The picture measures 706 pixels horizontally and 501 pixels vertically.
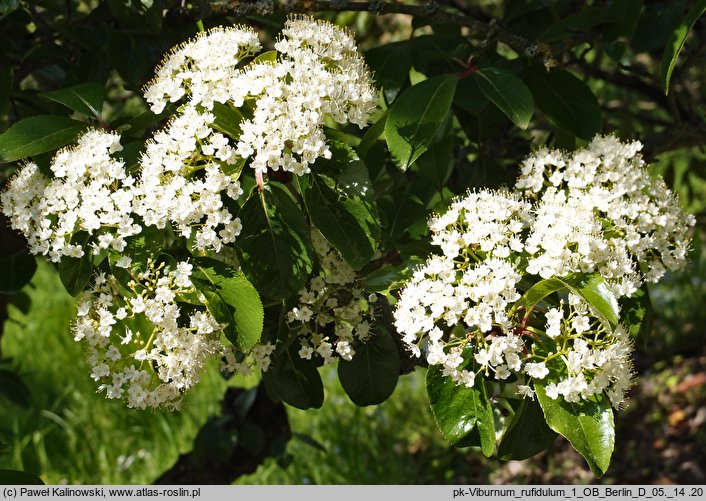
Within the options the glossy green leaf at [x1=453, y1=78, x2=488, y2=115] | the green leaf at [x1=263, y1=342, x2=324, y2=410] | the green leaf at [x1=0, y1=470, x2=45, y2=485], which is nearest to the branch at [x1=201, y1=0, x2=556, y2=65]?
the glossy green leaf at [x1=453, y1=78, x2=488, y2=115]

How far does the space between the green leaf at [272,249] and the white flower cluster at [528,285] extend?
0.18 meters

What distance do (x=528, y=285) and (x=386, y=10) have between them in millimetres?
728

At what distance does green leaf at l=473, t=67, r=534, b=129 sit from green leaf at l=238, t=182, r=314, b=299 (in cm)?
45

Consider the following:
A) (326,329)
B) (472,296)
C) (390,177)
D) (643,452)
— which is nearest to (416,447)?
(643,452)

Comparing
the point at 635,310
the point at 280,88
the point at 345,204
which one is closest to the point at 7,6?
the point at 280,88

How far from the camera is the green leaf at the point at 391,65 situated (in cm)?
173

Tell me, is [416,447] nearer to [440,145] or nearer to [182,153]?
[440,145]

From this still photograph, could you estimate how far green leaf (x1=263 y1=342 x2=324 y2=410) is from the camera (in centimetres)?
156

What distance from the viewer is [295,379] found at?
61.8 inches

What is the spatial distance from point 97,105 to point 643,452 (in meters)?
3.32

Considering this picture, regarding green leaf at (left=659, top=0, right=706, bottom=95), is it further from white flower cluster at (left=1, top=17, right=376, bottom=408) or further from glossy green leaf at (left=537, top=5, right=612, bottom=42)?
white flower cluster at (left=1, top=17, right=376, bottom=408)

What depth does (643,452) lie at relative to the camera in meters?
3.95

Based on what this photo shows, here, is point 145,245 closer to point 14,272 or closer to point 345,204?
point 345,204

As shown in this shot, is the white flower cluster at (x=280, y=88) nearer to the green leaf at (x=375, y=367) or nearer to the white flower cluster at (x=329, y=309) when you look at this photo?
the white flower cluster at (x=329, y=309)
